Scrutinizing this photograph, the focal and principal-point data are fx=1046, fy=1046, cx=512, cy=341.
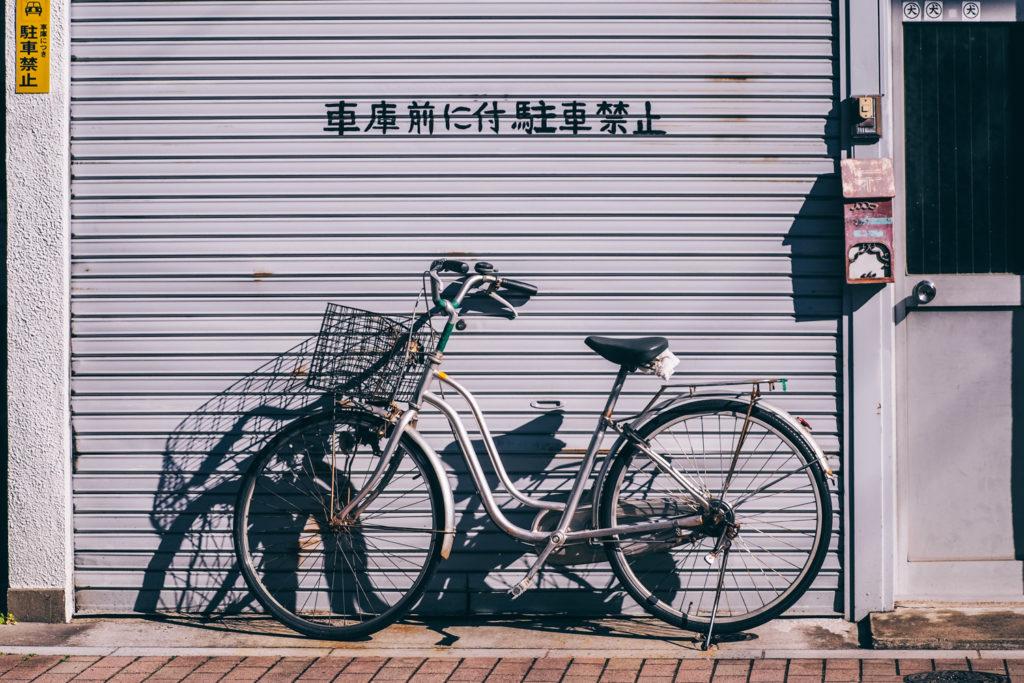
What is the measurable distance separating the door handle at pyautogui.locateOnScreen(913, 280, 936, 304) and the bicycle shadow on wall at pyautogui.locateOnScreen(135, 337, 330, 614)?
331 centimetres

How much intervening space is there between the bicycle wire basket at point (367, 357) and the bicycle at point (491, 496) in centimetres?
1

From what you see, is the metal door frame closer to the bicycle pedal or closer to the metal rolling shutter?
the metal rolling shutter

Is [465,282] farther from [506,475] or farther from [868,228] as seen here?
[868,228]

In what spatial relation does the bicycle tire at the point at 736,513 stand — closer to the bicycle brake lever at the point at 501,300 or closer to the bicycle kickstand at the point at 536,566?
the bicycle kickstand at the point at 536,566

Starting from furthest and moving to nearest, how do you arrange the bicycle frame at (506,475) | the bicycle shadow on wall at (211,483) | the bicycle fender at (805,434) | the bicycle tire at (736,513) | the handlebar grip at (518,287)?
the bicycle shadow on wall at (211,483) < the bicycle tire at (736,513) < the handlebar grip at (518,287) < the bicycle frame at (506,475) < the bicycle fender at (805,434)

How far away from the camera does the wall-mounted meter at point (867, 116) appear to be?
5543mm

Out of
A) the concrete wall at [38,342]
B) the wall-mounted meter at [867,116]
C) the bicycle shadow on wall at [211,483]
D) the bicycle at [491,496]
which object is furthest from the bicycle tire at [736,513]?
the concrete wall at [38,342]

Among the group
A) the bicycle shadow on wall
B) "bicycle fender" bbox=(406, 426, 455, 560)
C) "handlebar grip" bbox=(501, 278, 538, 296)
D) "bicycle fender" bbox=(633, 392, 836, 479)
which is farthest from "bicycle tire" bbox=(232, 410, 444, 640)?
"bicycle fender" bbox=(633, 392, 836, 479)

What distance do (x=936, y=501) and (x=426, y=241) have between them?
10.4ft

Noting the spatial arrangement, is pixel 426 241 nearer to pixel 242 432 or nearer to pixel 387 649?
pixel 242 432

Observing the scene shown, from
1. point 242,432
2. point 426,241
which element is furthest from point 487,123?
point 242,432

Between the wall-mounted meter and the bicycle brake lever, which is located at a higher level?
the wall-mounted meter

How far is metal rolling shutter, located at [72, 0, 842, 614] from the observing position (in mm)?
5695

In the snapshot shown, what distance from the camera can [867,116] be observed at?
5.55 meters
